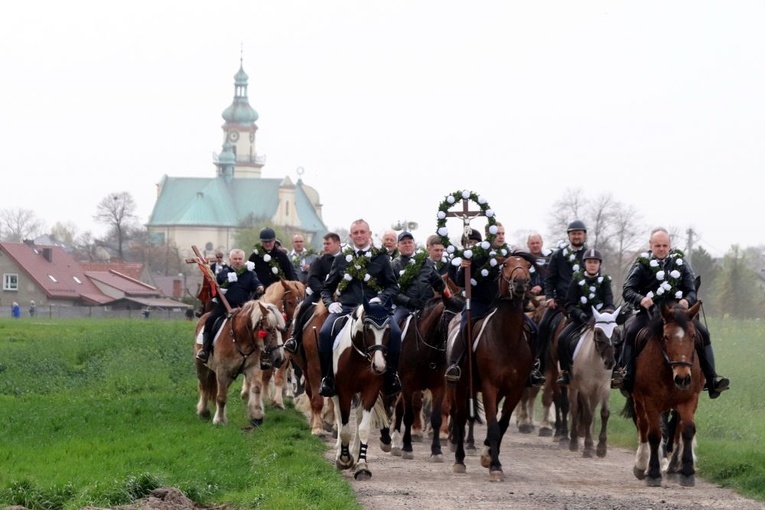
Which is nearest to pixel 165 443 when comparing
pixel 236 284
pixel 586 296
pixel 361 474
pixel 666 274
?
pixel 361 474

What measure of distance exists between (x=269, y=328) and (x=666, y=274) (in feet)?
22.6

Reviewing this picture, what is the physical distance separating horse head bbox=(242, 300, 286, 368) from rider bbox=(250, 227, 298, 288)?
3029 millimetres

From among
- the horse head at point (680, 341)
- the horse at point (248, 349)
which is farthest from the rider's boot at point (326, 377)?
the horse head at point (680, 341)

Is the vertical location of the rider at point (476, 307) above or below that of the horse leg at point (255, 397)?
above

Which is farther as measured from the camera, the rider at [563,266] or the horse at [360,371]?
the rider at [563,266]

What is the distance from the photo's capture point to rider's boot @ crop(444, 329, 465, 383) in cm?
1719

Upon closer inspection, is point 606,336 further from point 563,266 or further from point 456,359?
point 456,359

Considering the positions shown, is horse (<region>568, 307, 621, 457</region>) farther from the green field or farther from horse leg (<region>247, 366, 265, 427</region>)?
horse leg (<region>247, 366, 265, 427</region>)

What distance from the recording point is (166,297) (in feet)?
423

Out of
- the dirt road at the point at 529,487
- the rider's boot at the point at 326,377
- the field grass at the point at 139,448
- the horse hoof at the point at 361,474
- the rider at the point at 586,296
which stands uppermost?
the rider at the point at 586,296

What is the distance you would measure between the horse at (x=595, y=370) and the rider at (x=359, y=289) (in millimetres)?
3224

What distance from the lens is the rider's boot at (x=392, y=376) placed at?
17.0 metres

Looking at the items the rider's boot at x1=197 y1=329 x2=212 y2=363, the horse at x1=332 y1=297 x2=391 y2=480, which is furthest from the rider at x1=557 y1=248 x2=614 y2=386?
the rider's boot at x1=197 y1=329 x2=212 y2=363

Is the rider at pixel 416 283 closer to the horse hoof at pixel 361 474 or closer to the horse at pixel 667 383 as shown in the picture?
the horse hoof at pixel 361 474
